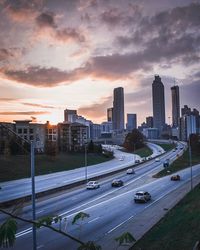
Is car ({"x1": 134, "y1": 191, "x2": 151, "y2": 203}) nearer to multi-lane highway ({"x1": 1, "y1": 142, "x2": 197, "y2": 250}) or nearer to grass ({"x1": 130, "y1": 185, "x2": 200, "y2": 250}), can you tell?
multi-lane highway ({"x1": 1, "y1": 142, "x2": 197, "y2": 250})

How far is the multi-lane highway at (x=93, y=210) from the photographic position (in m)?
23.6

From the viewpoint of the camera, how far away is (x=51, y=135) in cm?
14238

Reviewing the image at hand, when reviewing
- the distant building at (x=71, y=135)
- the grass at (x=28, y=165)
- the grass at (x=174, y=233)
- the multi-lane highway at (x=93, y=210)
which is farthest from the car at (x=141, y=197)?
the distant building at (x=71, y=135)

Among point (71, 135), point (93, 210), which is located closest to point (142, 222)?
point (93, 210)

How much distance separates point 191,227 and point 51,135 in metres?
122

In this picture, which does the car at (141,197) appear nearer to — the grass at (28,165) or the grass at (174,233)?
the grass at (174,233)

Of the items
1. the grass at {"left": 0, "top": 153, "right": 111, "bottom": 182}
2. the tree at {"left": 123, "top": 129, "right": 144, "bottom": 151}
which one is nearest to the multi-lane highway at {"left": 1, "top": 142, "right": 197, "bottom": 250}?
the grass at {"left": 0, "top": 153, "right": 111, "bottom": 182}

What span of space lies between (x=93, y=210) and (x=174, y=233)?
1322 cm

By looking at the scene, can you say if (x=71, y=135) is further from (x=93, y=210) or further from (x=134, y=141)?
(x=93, y=210)

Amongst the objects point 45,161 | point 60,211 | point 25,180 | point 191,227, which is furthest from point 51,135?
point 191,227

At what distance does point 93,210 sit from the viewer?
1371 inches

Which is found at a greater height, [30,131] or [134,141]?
[30,131]

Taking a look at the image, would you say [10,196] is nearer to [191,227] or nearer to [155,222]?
[155,222]

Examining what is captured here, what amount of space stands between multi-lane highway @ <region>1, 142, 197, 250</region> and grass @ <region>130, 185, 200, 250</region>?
2.45 m
